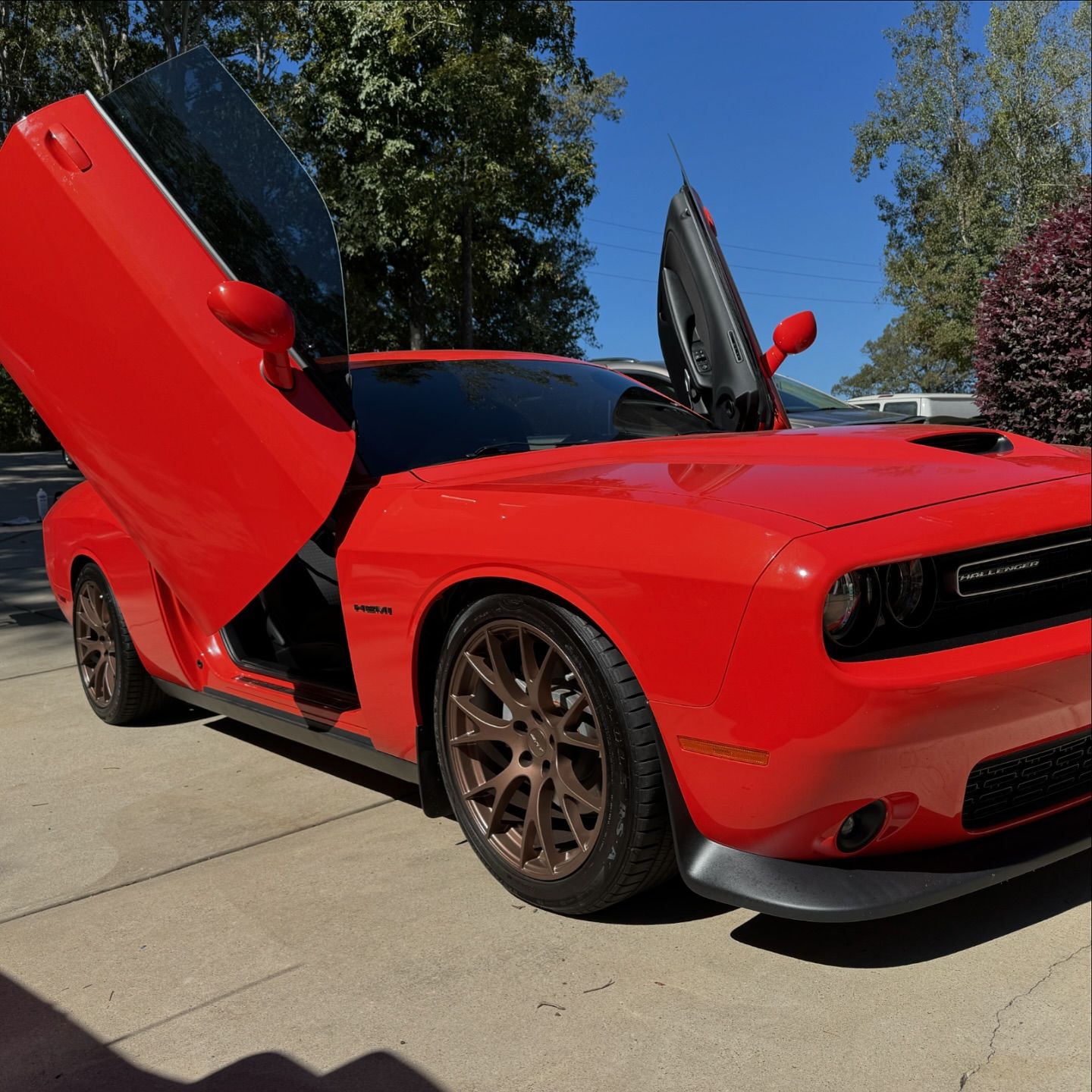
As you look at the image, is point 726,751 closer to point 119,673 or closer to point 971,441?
point 971,441

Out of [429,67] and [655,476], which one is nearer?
[655,476]

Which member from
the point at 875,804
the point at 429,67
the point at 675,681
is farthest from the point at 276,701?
the point at 429,67

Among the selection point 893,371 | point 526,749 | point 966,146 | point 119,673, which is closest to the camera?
point 526,749

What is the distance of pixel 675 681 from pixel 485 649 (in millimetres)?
631

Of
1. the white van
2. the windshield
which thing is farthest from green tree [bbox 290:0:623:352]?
the windshield

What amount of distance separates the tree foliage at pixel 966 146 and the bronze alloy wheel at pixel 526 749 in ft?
91.9

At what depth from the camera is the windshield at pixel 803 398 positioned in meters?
9.48

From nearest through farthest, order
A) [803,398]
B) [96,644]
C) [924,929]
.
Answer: [924,929] → [96,644] → [803,398]

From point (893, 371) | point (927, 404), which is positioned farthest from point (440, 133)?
point (893, 371)

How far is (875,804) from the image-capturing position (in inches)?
81.6

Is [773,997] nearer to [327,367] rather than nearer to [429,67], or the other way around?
[327,367]

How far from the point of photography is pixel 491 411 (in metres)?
3.51

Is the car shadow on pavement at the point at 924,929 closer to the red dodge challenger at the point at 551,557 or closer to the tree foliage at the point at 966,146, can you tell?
the red dodge challenger at the point at 551,557

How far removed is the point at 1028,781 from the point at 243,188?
2.59m
